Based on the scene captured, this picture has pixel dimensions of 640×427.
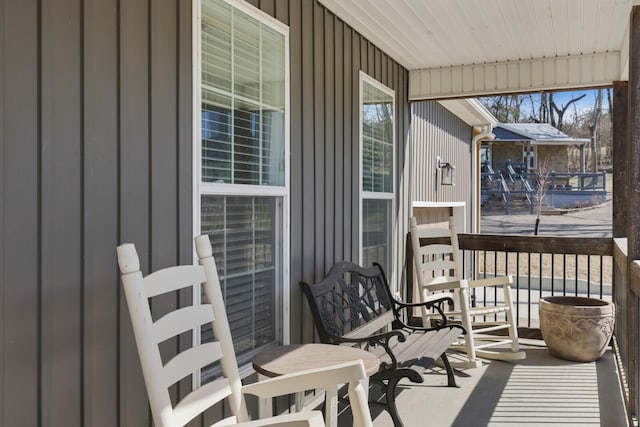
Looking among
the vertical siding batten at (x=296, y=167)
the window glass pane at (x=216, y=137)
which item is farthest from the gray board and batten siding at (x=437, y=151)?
the window glass pane at (x=216, y=137)

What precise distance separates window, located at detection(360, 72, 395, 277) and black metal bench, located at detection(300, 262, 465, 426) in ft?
1.60

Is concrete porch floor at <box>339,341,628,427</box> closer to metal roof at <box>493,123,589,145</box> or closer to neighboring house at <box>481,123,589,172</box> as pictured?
metal roof at <box>493,123,589,145</box>

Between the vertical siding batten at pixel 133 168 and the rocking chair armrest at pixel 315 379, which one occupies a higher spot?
the vertical siding batten at pixel 133 168

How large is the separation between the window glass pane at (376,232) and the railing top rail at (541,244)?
2.90 ft

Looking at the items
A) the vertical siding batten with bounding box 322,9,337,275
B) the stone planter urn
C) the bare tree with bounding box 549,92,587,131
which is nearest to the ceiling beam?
the vertical siding batten with bounding box 322,9,337,275

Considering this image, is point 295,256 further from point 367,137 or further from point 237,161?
point 367,137

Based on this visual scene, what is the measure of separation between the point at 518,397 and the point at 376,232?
1.68 m

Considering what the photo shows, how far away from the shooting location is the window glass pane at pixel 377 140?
4.20 metres

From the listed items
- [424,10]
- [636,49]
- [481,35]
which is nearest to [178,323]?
[636,49]

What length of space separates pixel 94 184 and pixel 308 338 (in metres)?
1.88

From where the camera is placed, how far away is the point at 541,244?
478 centimetres

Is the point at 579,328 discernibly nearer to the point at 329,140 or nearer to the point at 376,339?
the point at 376,339

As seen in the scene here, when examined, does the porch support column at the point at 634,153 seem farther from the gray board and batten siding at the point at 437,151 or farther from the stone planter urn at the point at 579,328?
the gray board and batten siding at the point at 437,151

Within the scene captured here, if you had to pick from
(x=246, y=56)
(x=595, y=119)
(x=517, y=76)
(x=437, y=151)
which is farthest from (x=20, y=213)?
(x=595, y=119)
